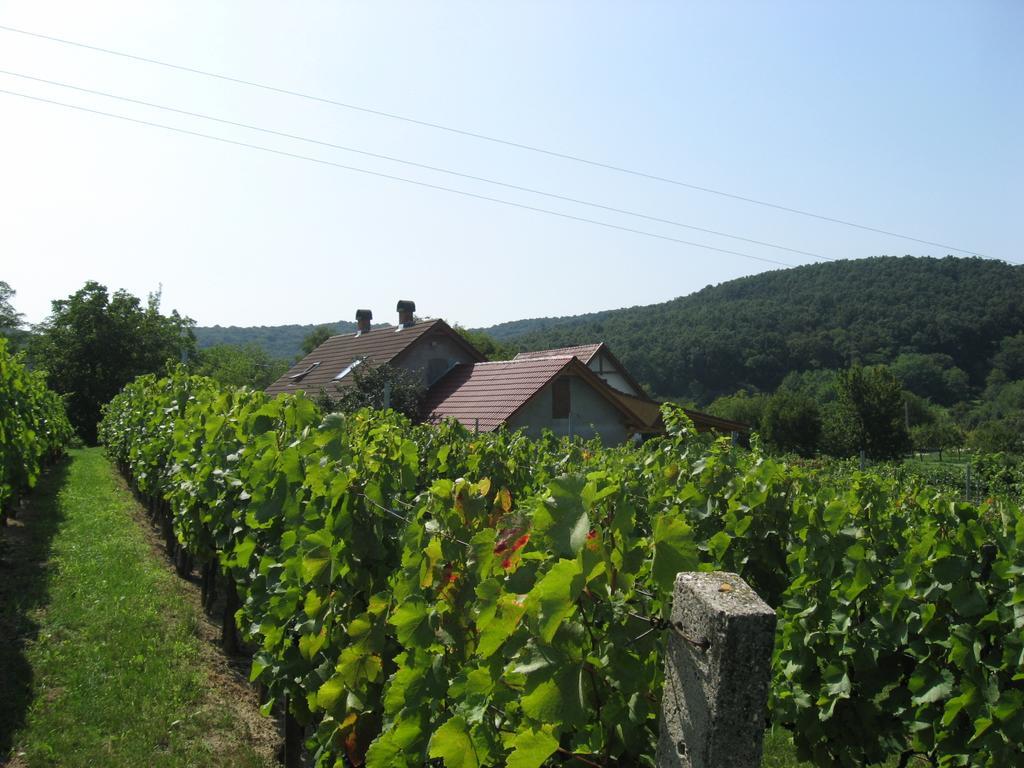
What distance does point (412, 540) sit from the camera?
2508mm

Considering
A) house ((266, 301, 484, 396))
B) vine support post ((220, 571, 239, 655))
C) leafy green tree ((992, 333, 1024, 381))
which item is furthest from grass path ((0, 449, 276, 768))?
leafy green tree ((992, 333, 1024, 381))

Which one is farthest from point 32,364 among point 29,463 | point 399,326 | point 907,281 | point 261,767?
point 907,281

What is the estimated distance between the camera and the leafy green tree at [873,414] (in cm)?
4500

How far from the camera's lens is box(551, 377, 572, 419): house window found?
73.4 feet

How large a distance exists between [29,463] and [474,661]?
10945mm

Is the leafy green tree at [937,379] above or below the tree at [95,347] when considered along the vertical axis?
above

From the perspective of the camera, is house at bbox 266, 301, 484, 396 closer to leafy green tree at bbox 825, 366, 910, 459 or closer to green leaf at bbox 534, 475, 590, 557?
green leaf at bbox 534, 475, 590, 557

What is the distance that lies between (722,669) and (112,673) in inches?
218

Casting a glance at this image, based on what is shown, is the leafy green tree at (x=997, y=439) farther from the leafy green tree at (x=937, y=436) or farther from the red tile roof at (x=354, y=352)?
the red tile roof at (x=354, y=352)

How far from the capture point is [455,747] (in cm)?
179

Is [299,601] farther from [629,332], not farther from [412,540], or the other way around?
[629,332]

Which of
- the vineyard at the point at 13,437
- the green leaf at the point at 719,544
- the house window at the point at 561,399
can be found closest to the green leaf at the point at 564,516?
the green leaf at the point at 719,544

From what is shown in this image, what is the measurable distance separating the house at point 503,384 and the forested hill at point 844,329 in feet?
127

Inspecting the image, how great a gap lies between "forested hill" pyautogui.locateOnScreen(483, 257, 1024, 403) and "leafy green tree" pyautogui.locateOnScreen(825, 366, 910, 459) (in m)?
24.3
